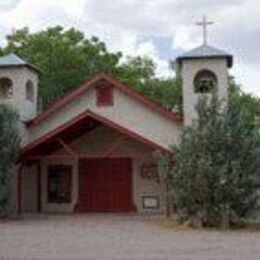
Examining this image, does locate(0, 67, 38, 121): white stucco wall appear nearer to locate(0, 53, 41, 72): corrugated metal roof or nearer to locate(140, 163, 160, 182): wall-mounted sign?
locate(0, 53, 41, 72): corrugated metal roof

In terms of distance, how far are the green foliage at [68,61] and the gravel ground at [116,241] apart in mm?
24540

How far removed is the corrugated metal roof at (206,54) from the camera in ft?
97.5

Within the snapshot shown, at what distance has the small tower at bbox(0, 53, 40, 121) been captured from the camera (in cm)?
3200

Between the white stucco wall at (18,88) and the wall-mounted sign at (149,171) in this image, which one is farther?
the wall-mounted sign at (149,171)

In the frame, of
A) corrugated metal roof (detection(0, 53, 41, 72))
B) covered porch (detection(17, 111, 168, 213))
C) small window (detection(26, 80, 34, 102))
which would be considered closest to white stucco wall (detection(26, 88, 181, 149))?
covered porch (detection(17, 111, 168, 213))

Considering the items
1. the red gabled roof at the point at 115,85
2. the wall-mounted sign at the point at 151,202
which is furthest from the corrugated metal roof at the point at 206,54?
the wall-mounted sign at the point at 151,202

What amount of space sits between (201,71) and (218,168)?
262 inches

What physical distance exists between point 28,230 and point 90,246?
211 inches

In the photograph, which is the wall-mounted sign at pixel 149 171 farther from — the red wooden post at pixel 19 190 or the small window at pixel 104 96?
the red wooden post at pixel 19 190

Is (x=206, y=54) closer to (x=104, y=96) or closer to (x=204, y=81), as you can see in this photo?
(x=204, y=81)

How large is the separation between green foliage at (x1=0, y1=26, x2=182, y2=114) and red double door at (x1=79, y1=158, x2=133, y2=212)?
58.6ft

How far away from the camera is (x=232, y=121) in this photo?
985 inches

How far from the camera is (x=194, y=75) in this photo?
98.9 feet

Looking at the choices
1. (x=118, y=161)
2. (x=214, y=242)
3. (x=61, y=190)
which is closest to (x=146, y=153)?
(x=118, y=161)
